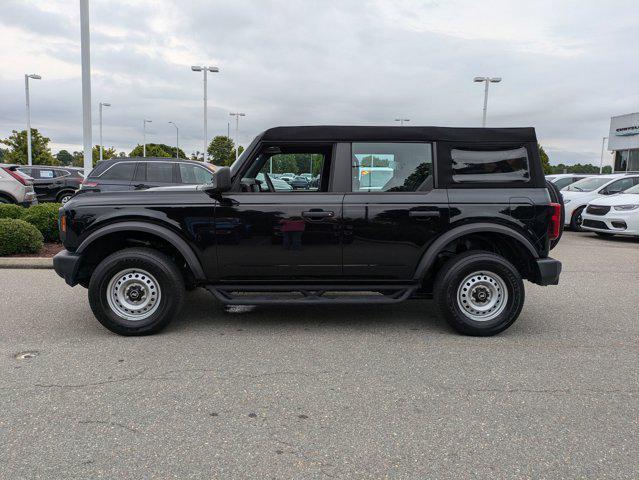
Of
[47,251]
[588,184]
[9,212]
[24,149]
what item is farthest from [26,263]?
[24,149]

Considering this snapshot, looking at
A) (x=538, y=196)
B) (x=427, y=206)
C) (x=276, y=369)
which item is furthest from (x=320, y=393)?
(x=538, y=196)

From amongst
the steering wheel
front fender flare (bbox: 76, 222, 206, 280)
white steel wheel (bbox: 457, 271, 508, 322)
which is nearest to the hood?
white steel wheel (bbox: 457, 271, 508, 322)

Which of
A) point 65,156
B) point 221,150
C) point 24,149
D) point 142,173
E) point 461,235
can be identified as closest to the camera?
point 461,235

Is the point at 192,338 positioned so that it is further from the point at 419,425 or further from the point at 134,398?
the point at 419,425

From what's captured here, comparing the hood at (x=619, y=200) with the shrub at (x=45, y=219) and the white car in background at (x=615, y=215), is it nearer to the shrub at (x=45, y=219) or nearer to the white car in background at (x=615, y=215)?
the white car in background at (x=615, y=215)

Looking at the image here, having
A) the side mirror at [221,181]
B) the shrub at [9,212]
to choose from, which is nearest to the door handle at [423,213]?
the side mirror at [221,181]

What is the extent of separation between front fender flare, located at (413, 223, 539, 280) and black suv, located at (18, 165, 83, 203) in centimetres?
1645

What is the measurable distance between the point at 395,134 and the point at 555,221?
167cm

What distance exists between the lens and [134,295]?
15.1 ft

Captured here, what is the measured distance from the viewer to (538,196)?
462cm

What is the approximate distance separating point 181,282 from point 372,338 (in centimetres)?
181

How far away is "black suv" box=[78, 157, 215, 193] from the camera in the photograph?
1154 centimetres

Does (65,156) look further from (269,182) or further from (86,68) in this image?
(269,182)

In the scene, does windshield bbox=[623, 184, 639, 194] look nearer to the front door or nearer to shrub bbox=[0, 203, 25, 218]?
the front door
